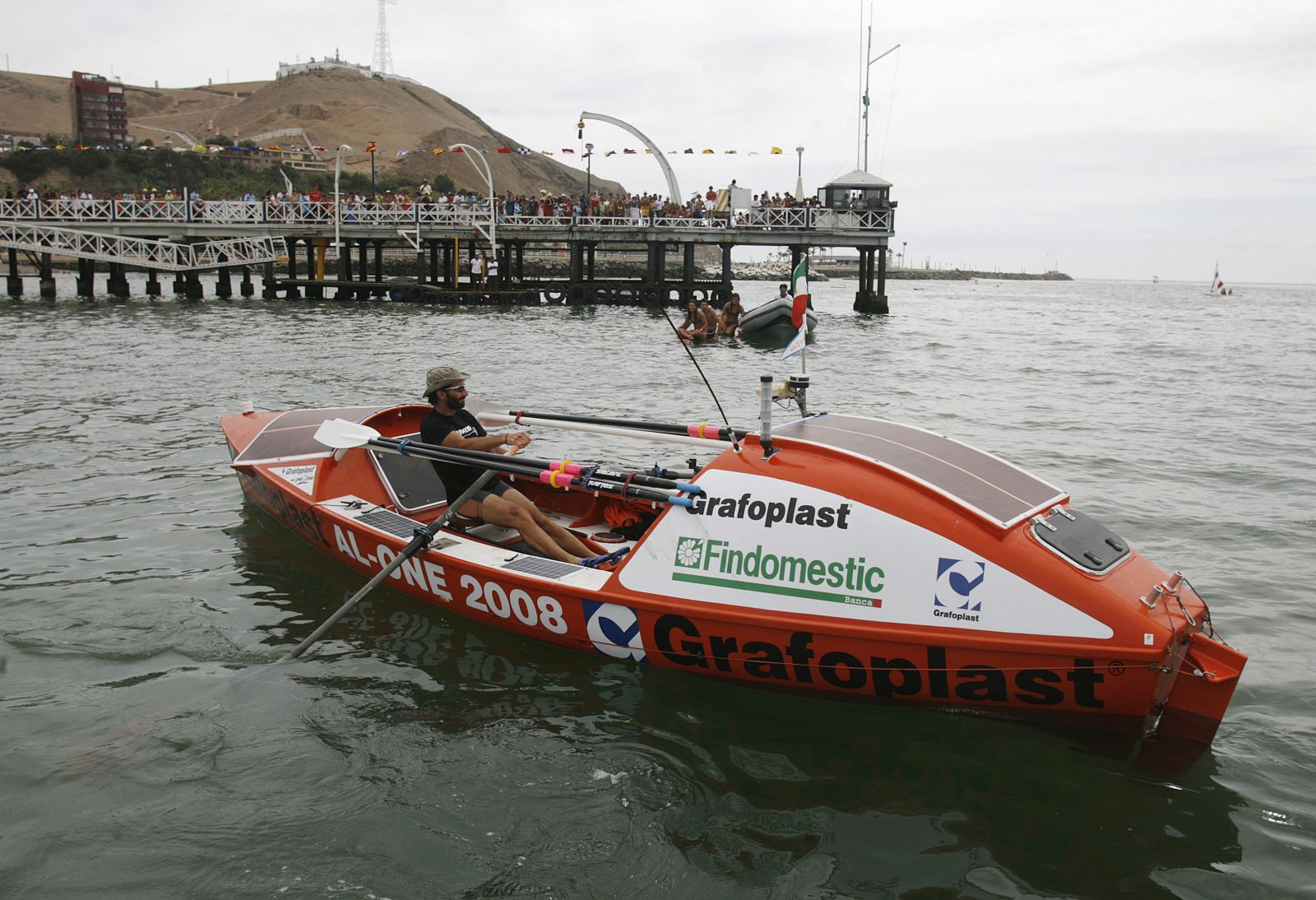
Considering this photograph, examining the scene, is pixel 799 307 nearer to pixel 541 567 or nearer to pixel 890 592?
pixel 890 592

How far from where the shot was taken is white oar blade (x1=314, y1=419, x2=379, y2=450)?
8430mm

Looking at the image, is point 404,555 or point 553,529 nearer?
point 404,555

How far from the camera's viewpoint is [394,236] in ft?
140

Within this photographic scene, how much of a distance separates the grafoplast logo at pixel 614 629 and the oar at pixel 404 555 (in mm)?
1255

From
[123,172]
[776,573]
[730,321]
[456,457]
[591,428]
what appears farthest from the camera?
[123,172]

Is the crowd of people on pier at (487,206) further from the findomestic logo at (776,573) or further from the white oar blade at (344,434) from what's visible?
the findomestic logo at (776,573)

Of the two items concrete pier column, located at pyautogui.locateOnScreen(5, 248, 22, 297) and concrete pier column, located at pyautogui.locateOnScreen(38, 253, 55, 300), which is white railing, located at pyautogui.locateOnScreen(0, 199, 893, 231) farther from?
concrete pier column, located at pyautogui.locateOnScreen(38, 253, 55, 300)

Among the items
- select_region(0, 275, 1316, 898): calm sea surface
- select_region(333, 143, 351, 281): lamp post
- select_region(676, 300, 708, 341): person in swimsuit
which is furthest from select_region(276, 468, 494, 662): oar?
select_region(333, 143, 351, 281): lamp post

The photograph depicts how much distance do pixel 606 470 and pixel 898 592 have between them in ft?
8.17

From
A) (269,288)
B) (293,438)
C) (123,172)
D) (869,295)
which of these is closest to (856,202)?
(869,295)

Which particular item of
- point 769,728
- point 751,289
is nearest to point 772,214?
point 769,728

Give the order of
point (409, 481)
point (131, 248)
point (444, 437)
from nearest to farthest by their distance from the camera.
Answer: point (444, 437)
point (409, 481)
point (131, 248)

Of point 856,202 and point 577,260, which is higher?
point 856,202

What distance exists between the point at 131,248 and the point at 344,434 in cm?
3921
